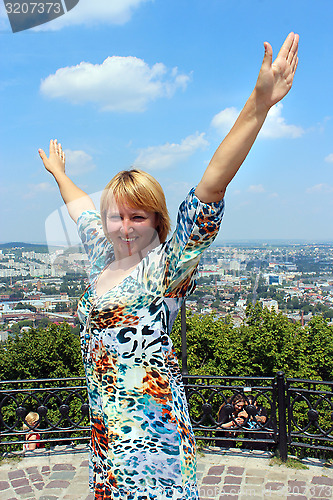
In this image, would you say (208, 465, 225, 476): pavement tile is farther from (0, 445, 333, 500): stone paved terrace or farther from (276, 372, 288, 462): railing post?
(276, 372, 288, 462): railing post

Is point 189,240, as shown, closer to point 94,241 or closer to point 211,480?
point 94,241

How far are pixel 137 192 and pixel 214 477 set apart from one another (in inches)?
143

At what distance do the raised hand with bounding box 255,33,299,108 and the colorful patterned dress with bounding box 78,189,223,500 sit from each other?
1.76 feet

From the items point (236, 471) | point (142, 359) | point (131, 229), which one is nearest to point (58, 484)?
point (236, 471)

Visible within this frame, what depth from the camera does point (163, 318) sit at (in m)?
1.61

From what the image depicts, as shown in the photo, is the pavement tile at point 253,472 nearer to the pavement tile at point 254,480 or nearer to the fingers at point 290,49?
the pavement tile at point 254,480

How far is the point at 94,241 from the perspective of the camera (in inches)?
80.8

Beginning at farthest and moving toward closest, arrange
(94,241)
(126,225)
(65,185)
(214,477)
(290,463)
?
1. (290,463)
2. (214,477)
3. (65,185)
4. (94,241)
5. (126,225)

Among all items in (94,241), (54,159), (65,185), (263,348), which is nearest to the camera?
(94,241)

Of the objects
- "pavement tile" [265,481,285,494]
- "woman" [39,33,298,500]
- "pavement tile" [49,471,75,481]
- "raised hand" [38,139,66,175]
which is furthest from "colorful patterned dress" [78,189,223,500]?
"pavement tile" [49,471,75,481]

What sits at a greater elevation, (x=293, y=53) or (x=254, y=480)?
(x=293, y=53)

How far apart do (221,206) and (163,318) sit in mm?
491

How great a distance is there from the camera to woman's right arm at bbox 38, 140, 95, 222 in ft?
7.30

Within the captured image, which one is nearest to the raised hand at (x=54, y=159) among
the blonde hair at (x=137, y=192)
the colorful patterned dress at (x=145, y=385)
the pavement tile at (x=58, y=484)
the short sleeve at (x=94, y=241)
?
the short sleeve at (x=94, y=241)
